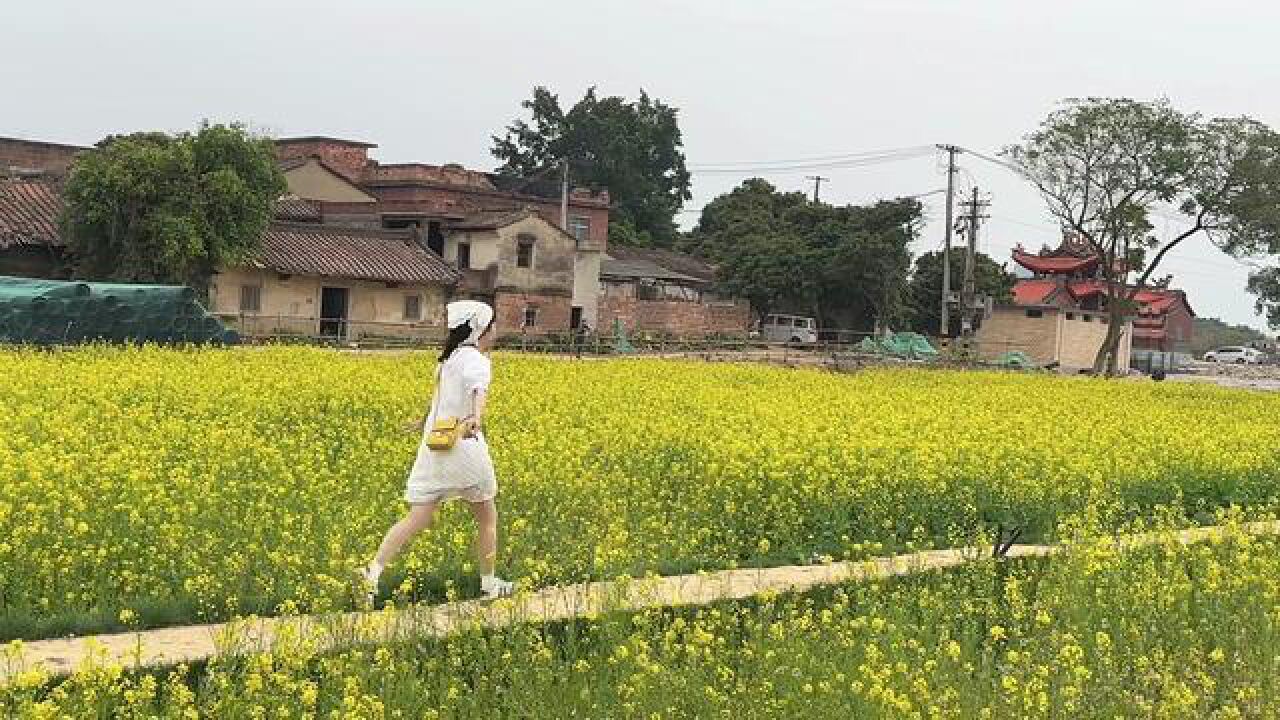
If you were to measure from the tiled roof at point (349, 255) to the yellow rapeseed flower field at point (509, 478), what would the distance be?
16.1 m

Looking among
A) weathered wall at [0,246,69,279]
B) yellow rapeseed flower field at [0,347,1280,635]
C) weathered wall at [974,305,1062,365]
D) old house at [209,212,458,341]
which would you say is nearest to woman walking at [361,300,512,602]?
yellow rapeseed flower field at [0,347,1280,635]

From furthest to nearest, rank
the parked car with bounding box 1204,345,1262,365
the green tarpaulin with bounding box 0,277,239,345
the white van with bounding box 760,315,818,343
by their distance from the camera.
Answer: the parked car with bounding box 1204,345,1262,365
the white van with bounding box 760,315,818,343
the green tarpaulin with bounding box 0,277,239,345

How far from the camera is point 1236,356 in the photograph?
91.6 metres

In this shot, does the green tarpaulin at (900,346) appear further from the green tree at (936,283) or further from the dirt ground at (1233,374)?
the dirt ground at (1233,374)

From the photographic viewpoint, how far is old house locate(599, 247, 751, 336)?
49.5 m

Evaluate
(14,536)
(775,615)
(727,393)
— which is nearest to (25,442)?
(14,536)

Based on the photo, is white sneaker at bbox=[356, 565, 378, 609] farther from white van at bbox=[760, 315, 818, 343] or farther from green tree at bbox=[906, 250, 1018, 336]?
green tree at bbox=[906, 250, 1018, 336]

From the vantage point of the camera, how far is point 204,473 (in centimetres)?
1005

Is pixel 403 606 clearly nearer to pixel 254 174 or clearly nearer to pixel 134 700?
pixel 134 700

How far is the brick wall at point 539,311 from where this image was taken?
142 ft

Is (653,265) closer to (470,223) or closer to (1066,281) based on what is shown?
(470,223)

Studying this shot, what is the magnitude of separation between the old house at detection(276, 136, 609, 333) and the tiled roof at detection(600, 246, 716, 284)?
19.3 feet

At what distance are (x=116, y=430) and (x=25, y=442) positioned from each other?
1541 mm

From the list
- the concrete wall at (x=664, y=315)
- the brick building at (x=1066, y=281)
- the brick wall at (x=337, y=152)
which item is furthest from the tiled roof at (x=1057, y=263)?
the brick wall at (x=337, y=152)
